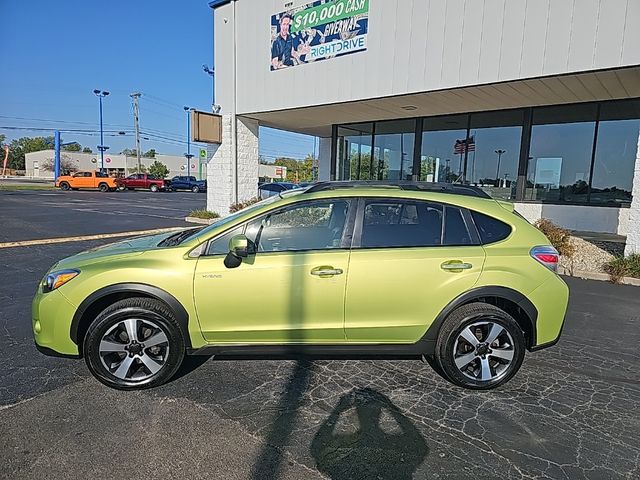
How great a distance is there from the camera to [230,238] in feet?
11.0

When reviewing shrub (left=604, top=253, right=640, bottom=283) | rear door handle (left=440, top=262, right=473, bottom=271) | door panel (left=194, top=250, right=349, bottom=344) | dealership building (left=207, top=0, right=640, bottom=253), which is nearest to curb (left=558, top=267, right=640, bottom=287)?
shrub (left=604, top=253, right=640, bottom=283)

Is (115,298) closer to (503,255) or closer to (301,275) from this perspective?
(301,275)

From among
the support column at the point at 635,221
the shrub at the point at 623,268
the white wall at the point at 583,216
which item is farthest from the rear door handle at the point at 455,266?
the white wall at the point at 583,216

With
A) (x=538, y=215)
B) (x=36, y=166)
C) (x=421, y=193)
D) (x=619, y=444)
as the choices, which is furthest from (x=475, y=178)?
(x=36, y=166)

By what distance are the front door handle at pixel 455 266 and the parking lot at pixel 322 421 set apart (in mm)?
1008

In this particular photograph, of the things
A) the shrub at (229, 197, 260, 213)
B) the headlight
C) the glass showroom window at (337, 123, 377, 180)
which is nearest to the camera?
the headlight

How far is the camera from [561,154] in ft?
40.9

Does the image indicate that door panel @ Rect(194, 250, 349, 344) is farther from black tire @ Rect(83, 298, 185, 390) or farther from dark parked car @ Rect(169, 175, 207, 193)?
dark parked car @ Rect(169, 175, 207, 193)

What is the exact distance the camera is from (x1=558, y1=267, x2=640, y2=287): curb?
718 centimetres

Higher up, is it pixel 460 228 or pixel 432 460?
pixel 460 228

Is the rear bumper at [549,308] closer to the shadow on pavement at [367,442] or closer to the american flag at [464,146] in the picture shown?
the shadow on pavement at [367,442]

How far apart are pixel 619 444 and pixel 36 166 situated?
10598cm

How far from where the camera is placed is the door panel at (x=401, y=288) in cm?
331

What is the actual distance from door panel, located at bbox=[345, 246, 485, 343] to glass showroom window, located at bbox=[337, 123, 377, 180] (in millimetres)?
13105
